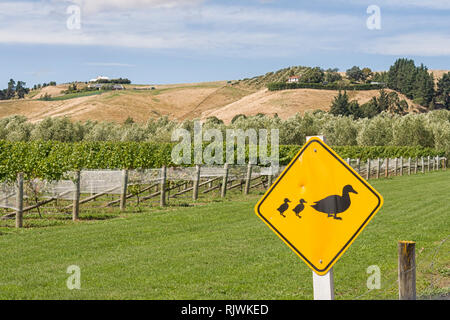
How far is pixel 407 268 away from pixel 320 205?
152 centimetres

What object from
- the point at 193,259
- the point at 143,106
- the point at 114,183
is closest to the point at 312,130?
the point at 114,183

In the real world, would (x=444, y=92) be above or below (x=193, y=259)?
above

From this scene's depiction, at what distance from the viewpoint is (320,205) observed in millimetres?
4953

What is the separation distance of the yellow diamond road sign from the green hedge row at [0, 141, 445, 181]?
604 inches

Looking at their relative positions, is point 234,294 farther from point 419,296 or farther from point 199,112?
point 199,112

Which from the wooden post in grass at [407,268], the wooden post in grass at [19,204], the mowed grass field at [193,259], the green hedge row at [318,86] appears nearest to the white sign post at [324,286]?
the wooden post in grass at [407,268]

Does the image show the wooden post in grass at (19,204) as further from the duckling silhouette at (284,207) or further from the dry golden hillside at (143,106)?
the dry golden hillside at (143,106)

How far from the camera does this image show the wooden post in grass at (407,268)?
5770 mm

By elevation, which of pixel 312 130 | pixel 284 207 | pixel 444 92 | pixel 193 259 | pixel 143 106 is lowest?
pixel 193 259

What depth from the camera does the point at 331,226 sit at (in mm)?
4910

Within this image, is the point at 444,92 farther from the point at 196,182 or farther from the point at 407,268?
the point at 407,268

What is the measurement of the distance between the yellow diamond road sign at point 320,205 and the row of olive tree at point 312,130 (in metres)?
64.8

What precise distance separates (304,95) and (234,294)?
167 m

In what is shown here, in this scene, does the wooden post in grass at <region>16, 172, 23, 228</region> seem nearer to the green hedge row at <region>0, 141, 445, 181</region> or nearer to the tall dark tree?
the green hedge row at <region>0, 141, 445, 181</region>
